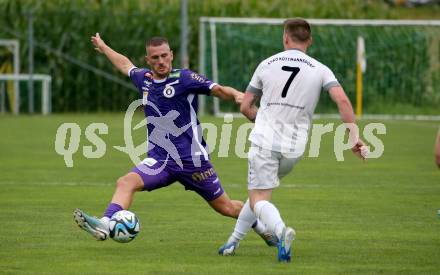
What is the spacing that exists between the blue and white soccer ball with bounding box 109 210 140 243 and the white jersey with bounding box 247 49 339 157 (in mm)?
1250

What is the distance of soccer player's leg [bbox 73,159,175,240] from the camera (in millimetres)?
9555

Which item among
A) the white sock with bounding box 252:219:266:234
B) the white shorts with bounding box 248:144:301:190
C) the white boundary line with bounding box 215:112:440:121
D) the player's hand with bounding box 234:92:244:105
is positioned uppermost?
the player's hand with bounding box 234:92:244:105

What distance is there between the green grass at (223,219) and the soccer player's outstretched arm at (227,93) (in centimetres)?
133

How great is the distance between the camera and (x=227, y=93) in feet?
32.7

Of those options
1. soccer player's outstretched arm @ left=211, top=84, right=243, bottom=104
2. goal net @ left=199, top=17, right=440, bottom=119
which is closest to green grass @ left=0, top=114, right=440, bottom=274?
soccer player's outstretched arm @ left=211, top=84, right=243, bottom=104

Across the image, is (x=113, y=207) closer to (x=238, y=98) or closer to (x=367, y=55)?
(x=238, y=98)

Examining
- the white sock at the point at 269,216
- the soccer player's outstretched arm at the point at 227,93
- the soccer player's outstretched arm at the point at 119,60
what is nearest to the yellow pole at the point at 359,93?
the soccer player's outstretched arm at the point at 119,60

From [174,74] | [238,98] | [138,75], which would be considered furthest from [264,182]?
[138,75]

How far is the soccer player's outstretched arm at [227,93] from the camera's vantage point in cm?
975

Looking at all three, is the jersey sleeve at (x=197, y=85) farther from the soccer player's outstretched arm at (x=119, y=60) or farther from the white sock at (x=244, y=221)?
the white sock at (x=244, y=221)

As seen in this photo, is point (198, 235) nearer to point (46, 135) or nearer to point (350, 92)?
point (46, 135)

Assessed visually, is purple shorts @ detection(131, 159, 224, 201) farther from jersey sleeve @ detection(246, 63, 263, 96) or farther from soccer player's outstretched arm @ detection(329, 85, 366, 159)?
soccer player's outstretched arm @ detection(329, 85, 366, 159)

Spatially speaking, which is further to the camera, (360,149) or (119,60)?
(119,60)

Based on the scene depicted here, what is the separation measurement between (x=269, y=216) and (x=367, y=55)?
25.0 m
